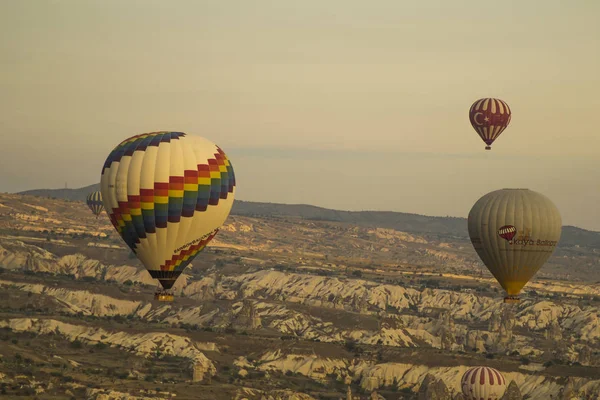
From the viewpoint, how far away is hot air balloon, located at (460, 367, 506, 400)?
12081 centimetres

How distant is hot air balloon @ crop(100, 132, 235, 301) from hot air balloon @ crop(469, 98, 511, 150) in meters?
37.6

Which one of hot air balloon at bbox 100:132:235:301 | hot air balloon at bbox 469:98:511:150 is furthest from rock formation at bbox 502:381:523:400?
hot air balloon at bbox 100:132:235:301

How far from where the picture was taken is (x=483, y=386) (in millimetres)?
121000

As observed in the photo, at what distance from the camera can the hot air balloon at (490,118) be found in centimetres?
11973

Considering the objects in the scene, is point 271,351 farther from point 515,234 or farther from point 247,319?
point 515,234

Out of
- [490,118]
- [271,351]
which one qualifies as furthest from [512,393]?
[271,351]

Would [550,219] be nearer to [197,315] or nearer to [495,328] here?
[495,328]

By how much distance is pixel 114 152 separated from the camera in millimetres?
89188

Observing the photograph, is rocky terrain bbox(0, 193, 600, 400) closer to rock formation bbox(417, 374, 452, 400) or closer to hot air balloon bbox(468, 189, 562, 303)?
rock formation bbox(417, 374, 452, 400)

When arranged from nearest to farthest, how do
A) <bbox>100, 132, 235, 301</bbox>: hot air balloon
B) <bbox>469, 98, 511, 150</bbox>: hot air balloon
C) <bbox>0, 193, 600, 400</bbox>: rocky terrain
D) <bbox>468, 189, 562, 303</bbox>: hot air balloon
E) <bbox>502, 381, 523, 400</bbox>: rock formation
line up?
<bbox>100, 132, 235, 301</bbox>: hot air balloon
<bbox>468, 189, 562, 303</bbox>: hot air balloon
<bbox>469, 98, 511, 150</bbox>: hot air balloon
<bbox>502, 381, 523, 400</bbox>: rock formation
<bbox>0, 193, 600, 400</bbox>: rocky terrain

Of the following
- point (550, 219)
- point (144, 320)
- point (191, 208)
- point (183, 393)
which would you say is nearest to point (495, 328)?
point (144, 320)

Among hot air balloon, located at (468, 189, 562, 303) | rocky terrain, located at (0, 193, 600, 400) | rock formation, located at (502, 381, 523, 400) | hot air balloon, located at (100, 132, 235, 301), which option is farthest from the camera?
rocky terrain, located at (0, 193, 600, 400)

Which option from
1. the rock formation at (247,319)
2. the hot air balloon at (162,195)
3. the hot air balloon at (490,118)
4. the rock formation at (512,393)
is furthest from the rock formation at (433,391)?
the hot air balloon at (162,195)

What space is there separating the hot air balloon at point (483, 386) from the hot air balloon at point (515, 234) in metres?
19.6
